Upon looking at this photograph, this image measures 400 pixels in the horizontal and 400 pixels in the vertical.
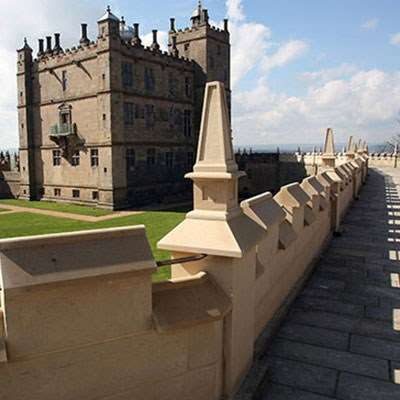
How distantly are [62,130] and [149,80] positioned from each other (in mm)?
8903

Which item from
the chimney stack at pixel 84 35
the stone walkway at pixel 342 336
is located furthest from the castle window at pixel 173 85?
the stone walkway at pixel 342 336

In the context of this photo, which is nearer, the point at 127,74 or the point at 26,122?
the point at 127,74

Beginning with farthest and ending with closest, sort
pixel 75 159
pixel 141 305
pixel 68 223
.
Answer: pixel 75 159 → pixel 68 223 → pixel 141 305

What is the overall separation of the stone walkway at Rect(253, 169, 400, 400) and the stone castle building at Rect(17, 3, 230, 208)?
2712cm

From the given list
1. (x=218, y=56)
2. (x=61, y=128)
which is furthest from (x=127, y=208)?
(x=218, y=56)

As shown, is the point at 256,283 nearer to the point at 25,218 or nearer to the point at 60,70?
the point at 25,218

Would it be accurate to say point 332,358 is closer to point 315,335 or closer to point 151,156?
point 315,335

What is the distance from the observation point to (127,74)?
108 feet

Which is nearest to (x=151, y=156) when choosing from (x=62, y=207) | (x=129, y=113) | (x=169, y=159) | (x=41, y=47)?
(x=169, y=159)

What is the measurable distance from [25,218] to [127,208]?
317 inches

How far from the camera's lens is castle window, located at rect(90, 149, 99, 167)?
3403cm

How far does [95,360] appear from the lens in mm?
2816

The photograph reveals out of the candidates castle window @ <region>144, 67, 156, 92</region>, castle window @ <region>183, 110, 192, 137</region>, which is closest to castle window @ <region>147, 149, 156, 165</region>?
castle window @ <region>183, 110, 192, 137</region>

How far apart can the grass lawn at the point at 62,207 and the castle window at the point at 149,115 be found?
28.1ft
